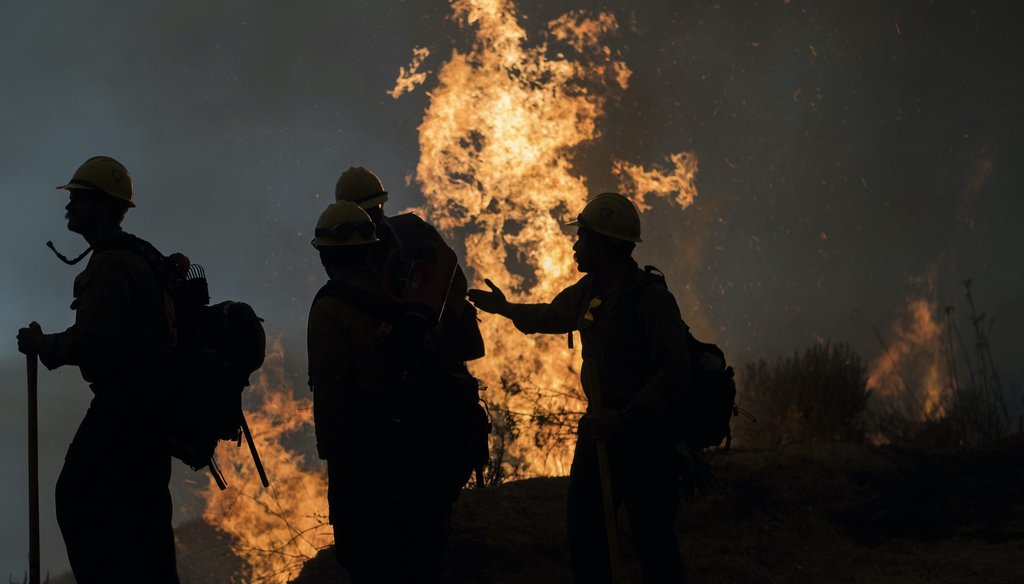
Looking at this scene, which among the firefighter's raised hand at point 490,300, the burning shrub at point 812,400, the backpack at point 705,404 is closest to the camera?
the backpack at point 705,404

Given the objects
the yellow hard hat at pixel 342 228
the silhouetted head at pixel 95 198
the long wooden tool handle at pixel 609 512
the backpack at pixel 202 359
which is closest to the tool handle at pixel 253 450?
the backpack at pixel 202 359

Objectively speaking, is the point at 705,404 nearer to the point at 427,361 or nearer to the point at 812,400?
the point at 427,361

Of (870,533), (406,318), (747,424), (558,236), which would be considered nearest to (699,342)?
(406,318)

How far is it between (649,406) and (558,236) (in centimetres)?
874

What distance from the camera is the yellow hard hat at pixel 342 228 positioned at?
4305 mm

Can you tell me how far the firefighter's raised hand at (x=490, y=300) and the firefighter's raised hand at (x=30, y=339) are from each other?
2.19 metres

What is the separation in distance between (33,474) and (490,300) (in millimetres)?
2471

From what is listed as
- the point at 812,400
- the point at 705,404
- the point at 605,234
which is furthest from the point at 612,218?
the point at 812,400

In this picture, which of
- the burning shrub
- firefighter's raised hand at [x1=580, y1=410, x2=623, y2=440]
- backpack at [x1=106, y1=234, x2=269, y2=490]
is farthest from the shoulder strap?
the burning shrub

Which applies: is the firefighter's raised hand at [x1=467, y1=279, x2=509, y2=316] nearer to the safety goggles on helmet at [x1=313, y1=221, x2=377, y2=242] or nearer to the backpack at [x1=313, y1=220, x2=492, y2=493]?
the backpack at [x1=313, y1=220, x2=492, y2=493]

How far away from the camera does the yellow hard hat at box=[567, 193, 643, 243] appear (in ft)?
15.8

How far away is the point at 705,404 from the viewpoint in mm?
4590

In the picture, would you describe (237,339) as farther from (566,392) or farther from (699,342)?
(566,392)

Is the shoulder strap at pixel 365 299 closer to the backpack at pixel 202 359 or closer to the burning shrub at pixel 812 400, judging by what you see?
the backpack at pixel 202 359
